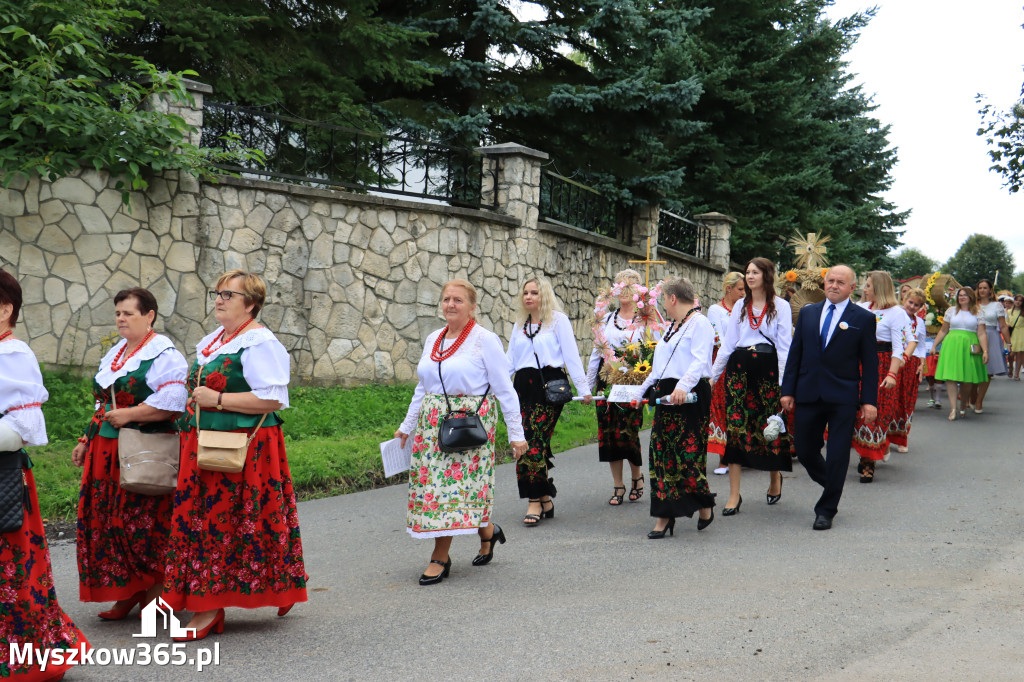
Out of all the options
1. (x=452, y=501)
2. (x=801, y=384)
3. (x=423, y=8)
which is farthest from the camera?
(x=423, y=8)

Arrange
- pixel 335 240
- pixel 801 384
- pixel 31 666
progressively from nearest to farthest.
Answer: pixel 31 666
pixel 801 384
pixel 335 240

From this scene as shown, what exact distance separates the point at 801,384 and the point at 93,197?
7.63 meters

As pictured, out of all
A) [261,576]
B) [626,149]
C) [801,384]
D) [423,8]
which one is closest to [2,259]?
[261,576]

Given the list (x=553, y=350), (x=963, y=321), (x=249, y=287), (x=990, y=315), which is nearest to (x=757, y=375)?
(x=553, y=350)

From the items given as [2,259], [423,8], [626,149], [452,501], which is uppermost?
[423,8]

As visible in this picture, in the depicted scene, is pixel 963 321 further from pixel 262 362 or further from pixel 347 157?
pixel 262 362

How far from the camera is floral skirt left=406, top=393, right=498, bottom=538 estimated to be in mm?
6020

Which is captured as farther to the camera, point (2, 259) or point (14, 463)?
point (2, 259)

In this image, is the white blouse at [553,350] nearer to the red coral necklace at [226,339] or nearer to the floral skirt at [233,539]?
the red coral necklace at [226,339]

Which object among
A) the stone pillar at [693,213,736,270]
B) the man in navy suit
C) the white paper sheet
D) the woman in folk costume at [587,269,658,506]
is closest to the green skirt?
the stone pillar at [693,213,736,270]

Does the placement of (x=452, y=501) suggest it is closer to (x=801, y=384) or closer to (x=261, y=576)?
(x=261, y=576)

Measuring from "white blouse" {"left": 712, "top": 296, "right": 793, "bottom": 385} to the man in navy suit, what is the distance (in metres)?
0.55

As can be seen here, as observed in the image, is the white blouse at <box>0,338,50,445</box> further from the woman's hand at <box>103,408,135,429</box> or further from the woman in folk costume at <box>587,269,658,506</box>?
the woman in folk costume at <box>587,269,658,506</box>

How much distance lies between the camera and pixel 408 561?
6.57 meters
